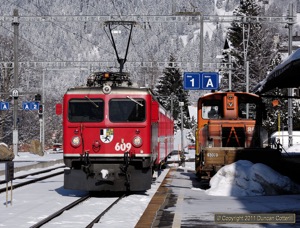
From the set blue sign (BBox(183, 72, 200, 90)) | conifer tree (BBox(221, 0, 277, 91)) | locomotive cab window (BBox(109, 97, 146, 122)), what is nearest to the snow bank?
locomotive cab window (BBox(109, 97, 146, 122))

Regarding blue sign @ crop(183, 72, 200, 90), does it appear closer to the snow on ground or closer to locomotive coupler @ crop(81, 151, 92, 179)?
the snow on ground

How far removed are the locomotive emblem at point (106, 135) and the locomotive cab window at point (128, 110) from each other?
11.7 inches

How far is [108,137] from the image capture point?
17.7m

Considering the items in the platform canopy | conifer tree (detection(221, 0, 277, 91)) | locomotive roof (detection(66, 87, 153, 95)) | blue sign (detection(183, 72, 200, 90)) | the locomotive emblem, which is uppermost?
conifer tree (detection(221, 0, 277, 91))

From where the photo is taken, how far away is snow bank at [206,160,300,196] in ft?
58.0

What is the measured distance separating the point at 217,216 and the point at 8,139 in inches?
2413

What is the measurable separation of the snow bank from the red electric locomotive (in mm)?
2163

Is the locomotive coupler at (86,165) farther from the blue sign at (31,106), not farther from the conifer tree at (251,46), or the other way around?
the conifer tree at (251,46)

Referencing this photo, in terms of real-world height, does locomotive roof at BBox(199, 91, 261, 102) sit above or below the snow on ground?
above

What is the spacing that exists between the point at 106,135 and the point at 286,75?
531 centimetres

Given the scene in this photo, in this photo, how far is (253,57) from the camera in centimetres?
8031

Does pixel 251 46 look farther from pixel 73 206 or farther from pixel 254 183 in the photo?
pixel 73 206

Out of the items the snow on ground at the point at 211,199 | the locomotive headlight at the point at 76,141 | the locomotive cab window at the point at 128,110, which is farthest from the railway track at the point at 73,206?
the locomotive cab window at the point at 128,110

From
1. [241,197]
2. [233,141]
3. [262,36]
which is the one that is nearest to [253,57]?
[262,36]
